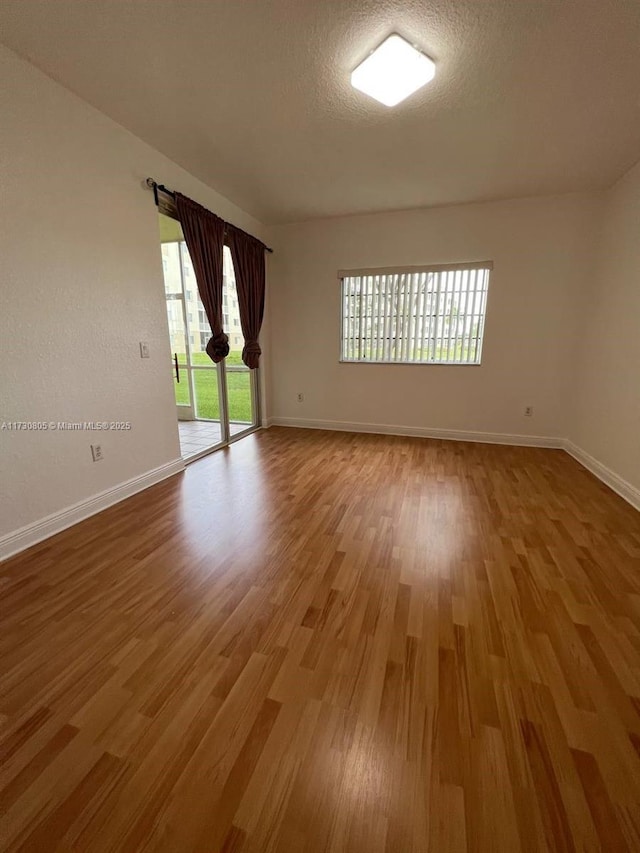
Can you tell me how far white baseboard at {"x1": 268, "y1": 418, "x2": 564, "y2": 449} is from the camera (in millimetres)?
4004

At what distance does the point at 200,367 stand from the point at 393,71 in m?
3.69

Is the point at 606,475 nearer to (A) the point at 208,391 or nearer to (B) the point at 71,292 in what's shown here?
(B) the point at 71,292

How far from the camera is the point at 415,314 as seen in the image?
417 cm

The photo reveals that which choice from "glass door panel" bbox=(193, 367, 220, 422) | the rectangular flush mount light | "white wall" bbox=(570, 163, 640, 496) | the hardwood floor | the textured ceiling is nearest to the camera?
the hardwood floor

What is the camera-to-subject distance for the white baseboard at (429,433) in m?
4.00

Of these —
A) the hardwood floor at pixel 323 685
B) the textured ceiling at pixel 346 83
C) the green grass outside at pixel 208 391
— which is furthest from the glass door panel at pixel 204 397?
the hardwood floor at pixel 323 685

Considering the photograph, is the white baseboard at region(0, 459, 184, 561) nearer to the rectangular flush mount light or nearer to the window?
the window

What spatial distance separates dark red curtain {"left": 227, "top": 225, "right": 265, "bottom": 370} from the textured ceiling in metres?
0.67

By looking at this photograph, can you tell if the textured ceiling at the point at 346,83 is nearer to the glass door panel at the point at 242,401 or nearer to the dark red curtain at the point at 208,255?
the dark red curtain at the point at 208,255

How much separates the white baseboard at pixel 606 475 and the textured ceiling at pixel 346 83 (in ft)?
8.35

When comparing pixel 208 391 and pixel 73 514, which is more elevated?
pixel 208 391

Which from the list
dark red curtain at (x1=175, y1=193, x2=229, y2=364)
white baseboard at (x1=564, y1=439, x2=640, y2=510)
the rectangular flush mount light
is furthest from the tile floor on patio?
white baseboard at (x1=564, y1=439, x2=640, y2=510)

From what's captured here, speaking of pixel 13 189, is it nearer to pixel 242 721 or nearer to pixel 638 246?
pixel 242 721

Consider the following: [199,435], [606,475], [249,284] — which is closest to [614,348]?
[606,475]
